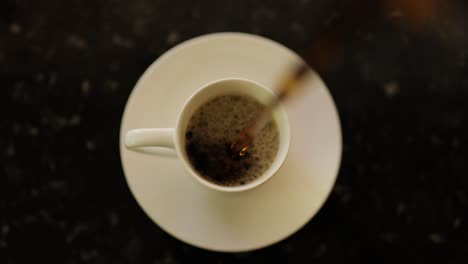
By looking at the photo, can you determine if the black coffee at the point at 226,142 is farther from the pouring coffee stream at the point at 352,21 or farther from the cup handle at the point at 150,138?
the pouring coffee stream at the point at 352,21

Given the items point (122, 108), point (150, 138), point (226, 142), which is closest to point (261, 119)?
point (226, 142)

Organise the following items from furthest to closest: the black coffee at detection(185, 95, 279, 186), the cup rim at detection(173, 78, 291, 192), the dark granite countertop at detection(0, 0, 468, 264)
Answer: the dark granite countertop at detection(0, 0, 468, 264) < the black coffee at detection(185, 95, 279, 186) < the cup rim at detection(173, 78, 291, 192)

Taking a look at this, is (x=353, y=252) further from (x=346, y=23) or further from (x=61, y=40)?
(x=61, y=40)

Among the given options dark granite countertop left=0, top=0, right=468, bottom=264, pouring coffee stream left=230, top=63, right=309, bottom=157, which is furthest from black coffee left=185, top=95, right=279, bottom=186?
dark granite countertop left=0, top=0, right=468, bottom=264

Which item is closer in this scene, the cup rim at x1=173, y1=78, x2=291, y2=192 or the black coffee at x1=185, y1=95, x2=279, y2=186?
the cup rim at x1=173, y1=78, x2=291, y2=192

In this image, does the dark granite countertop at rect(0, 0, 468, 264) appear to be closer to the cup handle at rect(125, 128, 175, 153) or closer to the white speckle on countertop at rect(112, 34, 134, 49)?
the white speckle on countertop at rect(112, 34, 134, 49)

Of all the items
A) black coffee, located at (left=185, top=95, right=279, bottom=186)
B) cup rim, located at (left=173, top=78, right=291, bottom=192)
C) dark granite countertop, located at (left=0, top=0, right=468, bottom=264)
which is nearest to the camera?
cup rim, located at (left=173, top=78, right=291, bottom=192)

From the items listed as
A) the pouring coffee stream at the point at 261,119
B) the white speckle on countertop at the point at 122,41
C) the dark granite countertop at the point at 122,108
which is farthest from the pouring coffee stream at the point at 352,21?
the white speckle on countertop at the point at 122,41
